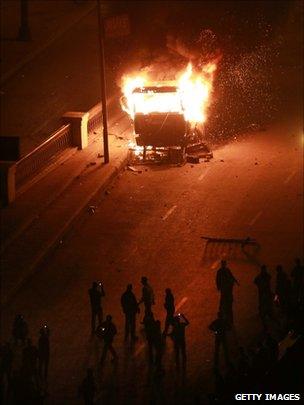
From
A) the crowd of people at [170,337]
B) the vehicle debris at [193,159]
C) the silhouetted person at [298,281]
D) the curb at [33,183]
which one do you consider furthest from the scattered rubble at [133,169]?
the silhouetted person at [298,281]

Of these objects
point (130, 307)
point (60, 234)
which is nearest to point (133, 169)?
point (60, 234)

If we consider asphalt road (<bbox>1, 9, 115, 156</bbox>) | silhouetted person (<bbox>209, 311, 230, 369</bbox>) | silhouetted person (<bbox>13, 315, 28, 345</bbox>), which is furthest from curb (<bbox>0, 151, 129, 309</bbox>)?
silhouetted person (<bbox>209, 311, 230, 369</bbox>)

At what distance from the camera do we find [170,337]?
A: 1691 cm

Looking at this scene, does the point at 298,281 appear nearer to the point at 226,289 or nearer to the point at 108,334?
the point at 226,289

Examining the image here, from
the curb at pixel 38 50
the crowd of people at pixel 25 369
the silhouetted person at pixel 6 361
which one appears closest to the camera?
the crowd of people at pixel 25 369

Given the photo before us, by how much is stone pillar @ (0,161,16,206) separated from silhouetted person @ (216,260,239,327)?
7911mm

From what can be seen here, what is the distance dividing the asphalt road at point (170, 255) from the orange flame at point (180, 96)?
1809mm

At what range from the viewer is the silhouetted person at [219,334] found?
52.2ft

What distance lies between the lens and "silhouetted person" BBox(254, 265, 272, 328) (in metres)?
17.3

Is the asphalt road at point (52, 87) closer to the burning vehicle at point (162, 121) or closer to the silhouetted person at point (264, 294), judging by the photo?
the burning vehicle at point (162, 121)

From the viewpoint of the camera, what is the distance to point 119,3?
39.7 m

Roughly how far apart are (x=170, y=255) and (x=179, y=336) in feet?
17.4

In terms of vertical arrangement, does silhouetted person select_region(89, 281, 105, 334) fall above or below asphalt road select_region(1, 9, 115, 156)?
below

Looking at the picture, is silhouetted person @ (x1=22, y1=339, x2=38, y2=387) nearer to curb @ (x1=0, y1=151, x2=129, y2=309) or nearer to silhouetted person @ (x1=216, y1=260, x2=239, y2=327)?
curb @ (x1=0, y1=151, x2=129, y2=309)
